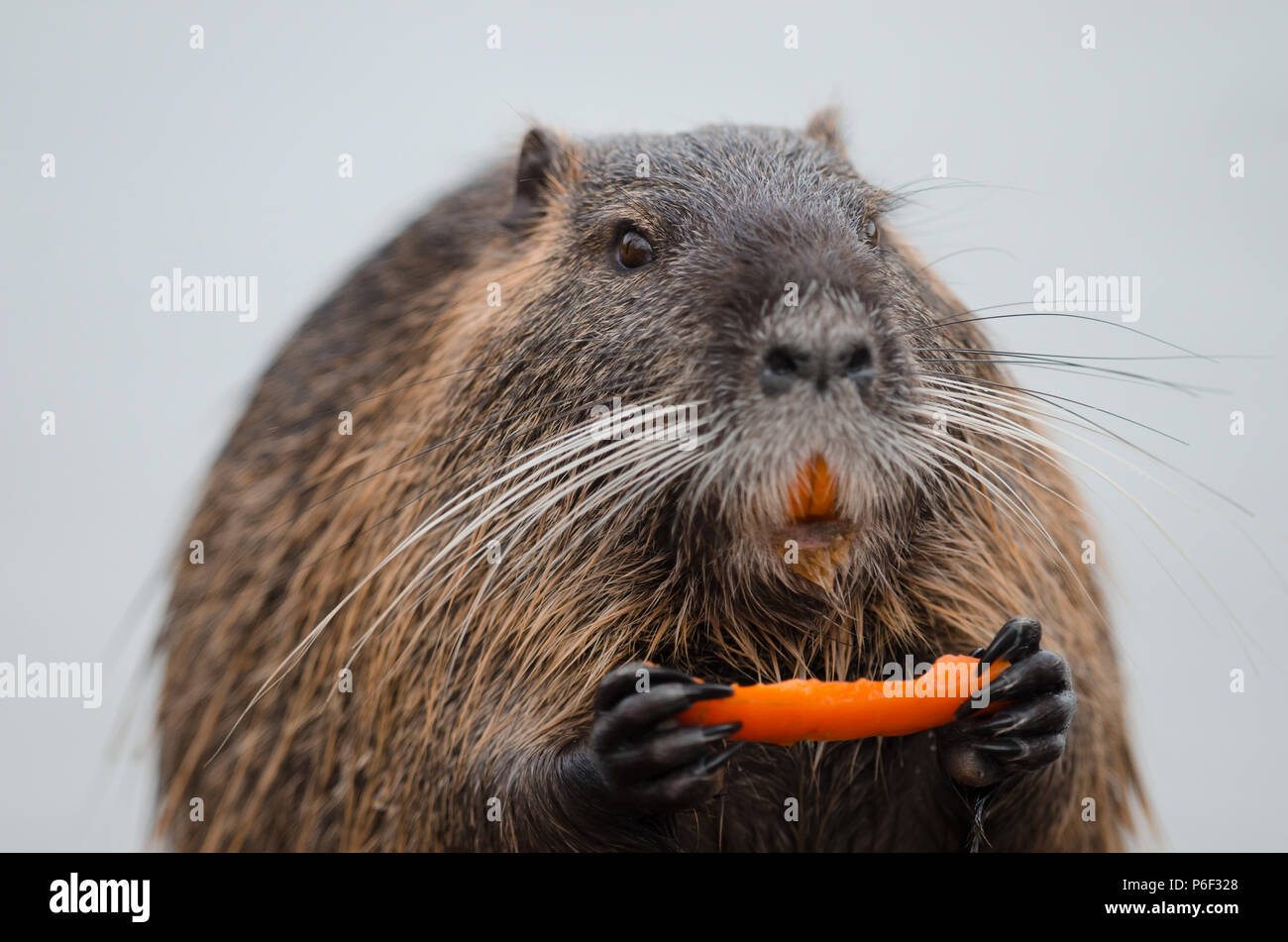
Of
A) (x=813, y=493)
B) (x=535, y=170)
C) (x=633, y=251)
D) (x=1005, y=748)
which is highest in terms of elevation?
(x=535, y=170)

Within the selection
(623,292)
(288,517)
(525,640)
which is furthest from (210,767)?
(623,292)

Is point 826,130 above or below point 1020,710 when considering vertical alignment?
above

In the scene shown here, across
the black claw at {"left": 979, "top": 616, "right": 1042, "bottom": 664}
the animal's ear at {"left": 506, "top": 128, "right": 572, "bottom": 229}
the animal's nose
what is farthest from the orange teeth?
the animal's ear at {"left": 506, "top": 128, "right": 572, "bottom": 229}

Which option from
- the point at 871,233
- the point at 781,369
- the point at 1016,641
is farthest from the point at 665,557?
the point at 871,233

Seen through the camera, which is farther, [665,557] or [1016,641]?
[665,557]

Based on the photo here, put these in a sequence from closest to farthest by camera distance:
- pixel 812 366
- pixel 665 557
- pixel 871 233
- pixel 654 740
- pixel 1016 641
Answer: pixel 812 366, pixel 654 740, pixel 1016 641, pixel 665 557, pixel 871 233

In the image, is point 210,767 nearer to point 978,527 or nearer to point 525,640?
point 525,640

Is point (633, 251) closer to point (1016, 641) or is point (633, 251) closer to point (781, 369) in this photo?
point (781, 369)
